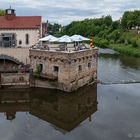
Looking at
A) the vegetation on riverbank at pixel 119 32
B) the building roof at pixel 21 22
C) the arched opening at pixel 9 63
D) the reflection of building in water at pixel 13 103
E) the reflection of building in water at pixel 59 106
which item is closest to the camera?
the reflection of building in water at pixel 59 106

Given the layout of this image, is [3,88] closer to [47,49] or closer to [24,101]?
[24,101]

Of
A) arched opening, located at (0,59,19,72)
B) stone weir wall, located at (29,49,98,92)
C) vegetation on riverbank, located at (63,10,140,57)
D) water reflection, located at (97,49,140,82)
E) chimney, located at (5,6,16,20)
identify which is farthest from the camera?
vegetation on riverbank, located at (63,10,140,57)

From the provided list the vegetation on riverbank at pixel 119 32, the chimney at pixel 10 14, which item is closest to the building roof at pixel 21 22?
the chimney at pixel 10 14

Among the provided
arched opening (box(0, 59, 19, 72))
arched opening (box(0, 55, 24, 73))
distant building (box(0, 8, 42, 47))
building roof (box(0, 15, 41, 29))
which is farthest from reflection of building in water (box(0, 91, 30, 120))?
building roof (box(0, 15, 41, 29))

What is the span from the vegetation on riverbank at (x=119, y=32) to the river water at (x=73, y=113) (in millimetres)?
39475

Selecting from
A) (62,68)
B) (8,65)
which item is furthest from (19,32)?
(62,68)

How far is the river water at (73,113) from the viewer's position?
85.3 feet

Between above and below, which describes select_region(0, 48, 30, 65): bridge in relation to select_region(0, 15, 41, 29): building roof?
below

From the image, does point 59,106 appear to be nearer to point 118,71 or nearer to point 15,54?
point 15,54

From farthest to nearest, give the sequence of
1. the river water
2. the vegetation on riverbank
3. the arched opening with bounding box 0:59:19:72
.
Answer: the vegetation on riverbank
the arched opening with bounding box 0:59:19:72
the river water

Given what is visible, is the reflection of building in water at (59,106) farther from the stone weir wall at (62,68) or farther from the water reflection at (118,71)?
the water reflection at (118,71)

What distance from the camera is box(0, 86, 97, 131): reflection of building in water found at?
30312 millimetres

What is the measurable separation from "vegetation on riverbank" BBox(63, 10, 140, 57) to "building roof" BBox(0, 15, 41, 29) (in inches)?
1371

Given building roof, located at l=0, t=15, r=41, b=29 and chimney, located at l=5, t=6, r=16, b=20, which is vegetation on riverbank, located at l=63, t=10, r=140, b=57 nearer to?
building roof, located at l=0, t=15, r=41, b=29
